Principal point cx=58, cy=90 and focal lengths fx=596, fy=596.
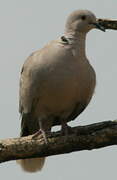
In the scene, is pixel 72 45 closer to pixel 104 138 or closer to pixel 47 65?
pixel 47 65

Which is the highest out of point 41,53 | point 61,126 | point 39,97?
point 41,53

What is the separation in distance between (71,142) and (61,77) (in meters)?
0.74

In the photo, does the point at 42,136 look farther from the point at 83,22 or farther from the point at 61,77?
the point at 83,22

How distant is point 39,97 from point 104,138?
3.29 feet

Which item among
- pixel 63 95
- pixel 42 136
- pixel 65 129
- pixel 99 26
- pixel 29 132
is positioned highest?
pixel 99 26

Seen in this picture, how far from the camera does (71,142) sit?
605 centimetres

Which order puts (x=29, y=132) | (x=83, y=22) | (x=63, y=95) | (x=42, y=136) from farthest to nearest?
1. (x=29, y=132)
2. (x=83, y=22)
3. (x=63, y=95)
4. (x=42, y=136)

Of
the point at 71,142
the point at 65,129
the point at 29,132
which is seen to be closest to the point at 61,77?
the point at 65,129

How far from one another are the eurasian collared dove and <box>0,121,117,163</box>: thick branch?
9.0 inches

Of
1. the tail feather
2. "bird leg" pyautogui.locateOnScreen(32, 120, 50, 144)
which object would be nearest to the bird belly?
"bird leg" pyautogui.locateOnScreen(32, 120, 50, 144)

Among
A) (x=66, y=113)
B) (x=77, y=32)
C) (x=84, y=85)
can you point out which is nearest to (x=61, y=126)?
(x=66, y=113)

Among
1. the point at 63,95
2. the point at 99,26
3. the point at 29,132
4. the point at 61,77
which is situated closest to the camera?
the point at 61,77

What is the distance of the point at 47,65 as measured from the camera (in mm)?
6383

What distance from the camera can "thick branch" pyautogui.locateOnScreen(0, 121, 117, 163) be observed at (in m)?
5.91
